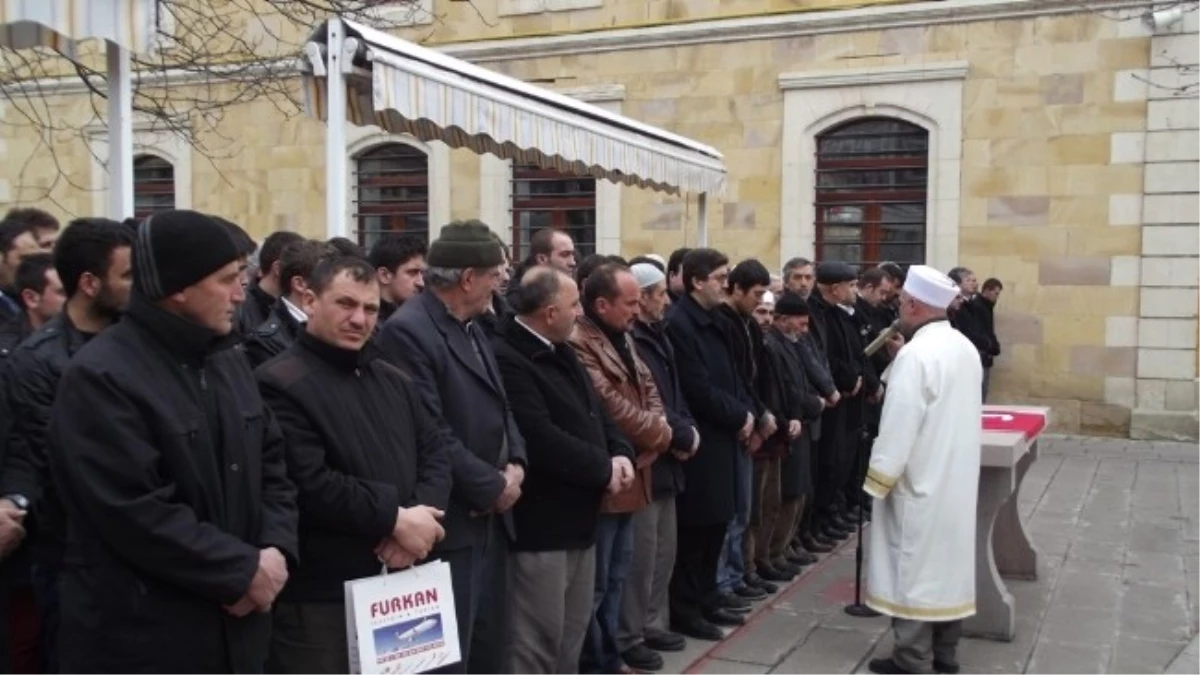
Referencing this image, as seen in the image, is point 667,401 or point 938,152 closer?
point 667,401

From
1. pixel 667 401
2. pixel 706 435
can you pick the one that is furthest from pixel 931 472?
pixel 667 401

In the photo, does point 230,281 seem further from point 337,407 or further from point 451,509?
point 451,509

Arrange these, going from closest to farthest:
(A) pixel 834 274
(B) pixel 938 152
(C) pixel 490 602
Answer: (C) pixel 490 602 < (A) pixel 834 274 < (B) pixel 938 152

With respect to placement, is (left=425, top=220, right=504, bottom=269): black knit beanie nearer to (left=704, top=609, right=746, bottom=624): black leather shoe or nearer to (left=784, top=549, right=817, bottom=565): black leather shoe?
(left=704, top=609, right=746, bottom=624): black leather shoe

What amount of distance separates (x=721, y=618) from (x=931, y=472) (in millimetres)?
1454

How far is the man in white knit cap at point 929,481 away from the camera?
191 inches

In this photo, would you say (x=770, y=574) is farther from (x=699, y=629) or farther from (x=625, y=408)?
(x=625, y=408)

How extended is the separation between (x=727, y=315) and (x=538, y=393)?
1934 mm

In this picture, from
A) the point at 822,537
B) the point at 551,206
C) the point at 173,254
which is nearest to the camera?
the point at 173,254

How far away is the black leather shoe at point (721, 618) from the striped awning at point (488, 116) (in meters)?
3.21

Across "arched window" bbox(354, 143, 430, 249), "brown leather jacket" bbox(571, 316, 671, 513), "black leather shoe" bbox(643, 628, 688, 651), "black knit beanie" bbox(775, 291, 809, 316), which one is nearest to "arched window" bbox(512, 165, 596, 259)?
"arched window" bbox(354, 143, 430, 249)

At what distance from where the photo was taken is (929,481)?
4.88 meters

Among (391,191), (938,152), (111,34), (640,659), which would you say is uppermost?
(938,152)

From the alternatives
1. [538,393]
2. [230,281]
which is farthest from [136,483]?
[538,393]
